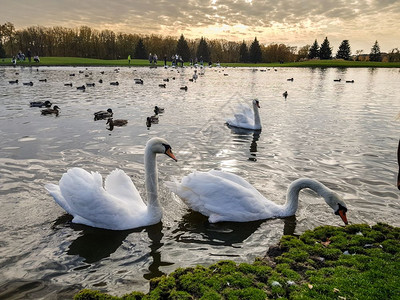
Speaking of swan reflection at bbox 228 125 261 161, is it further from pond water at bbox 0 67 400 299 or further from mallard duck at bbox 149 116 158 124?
mallard duck at bbox 149 116 158 124

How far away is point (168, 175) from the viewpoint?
9.32 metres

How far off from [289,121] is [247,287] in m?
13.5

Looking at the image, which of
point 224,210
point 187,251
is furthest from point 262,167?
point 187,251

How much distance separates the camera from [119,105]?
21.2m

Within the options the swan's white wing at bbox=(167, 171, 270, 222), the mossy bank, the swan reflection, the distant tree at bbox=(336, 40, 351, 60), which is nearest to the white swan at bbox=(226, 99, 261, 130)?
the swan reflection

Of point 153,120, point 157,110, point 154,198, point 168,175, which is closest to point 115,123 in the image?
point 153,120

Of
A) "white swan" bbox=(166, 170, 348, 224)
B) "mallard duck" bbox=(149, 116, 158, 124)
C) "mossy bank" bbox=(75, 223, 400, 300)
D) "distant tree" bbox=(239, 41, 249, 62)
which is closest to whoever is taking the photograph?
"mossy bank" bbox=(75, 223, 400, 300)

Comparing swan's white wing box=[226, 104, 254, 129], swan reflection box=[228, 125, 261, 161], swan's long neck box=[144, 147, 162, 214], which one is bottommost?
swan reflection box=[228, 125, 261, 161]

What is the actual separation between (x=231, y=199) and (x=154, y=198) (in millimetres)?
1572

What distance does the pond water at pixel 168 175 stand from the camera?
5.39 metres

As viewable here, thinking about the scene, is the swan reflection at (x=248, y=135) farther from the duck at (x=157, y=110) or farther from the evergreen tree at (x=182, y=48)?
the evergreen tree at (x=182, y=48)

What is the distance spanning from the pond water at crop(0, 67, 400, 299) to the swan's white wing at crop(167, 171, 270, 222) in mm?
245

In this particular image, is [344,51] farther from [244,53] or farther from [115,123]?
[115,123]

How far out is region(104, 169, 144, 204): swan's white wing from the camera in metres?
7.06
